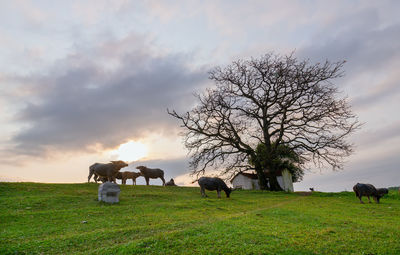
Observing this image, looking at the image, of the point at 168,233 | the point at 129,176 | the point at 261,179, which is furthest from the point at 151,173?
the point at 168,233

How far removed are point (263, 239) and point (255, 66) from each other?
33173 mm

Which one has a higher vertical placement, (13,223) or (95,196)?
(95,196)

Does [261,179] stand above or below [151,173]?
below

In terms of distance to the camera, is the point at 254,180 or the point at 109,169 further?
the point at 254,180

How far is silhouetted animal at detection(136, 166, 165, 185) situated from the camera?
1410 inches

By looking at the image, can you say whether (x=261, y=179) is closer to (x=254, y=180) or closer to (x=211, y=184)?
(x=254, y=180)

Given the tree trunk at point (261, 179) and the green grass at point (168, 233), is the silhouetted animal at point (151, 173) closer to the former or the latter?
the tree trunk at point (261, 179)

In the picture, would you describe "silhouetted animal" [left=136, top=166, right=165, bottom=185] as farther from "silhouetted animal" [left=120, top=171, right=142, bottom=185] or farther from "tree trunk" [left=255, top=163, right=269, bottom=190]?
"tree trunk" [left=255, top=163, right=269, bottom=190]

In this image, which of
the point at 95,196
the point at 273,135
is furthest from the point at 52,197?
the point at 273,135

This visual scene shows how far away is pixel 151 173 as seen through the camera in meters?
36.2

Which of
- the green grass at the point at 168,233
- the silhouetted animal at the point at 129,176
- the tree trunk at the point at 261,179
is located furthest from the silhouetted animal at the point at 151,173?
the green grass at the point at 168,233

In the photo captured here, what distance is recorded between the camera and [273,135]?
40.2m

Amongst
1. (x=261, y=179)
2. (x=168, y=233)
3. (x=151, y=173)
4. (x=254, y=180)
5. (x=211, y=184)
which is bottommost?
(x=168, y=233)

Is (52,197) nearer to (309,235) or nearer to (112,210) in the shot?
(112,210)
